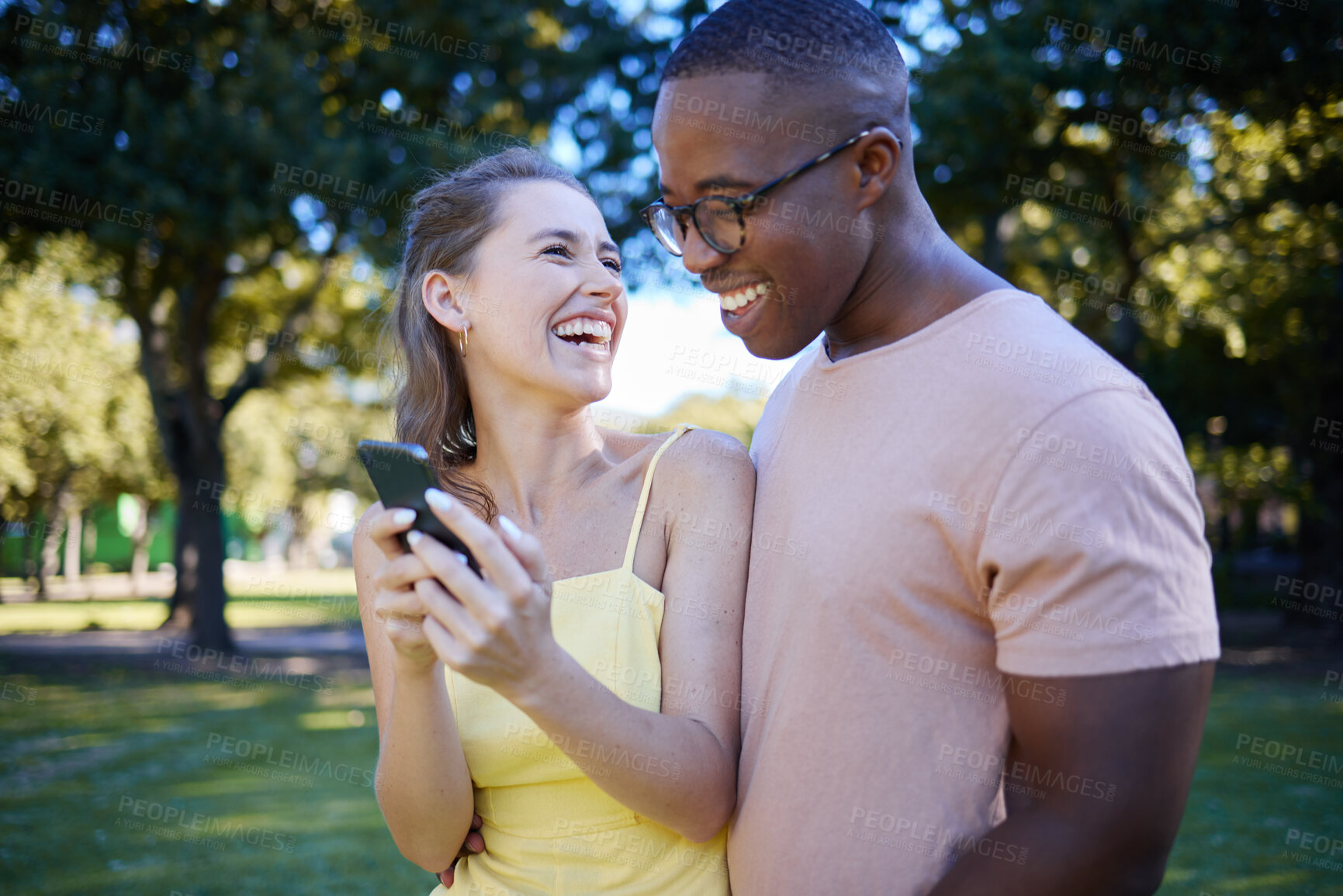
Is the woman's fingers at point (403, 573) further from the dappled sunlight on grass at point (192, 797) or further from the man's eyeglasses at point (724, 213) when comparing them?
the dappled sunlight on grass at point (192, 797)

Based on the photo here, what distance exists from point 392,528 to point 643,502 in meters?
0.88

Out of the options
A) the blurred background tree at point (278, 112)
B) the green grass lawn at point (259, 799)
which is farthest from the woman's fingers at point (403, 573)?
the blurred background tree at point (278, 112)

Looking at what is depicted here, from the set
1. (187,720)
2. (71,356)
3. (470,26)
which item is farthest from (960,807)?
(71,356)

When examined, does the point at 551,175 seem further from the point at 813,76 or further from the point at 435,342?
the point at 813,76

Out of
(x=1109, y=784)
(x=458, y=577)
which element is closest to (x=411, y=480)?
(x=458, y=577)

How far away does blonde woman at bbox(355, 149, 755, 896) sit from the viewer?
1765 mm

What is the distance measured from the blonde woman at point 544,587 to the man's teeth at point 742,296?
1.53 ft

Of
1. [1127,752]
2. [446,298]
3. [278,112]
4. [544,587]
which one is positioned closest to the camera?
[1127,752]

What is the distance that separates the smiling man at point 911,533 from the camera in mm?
1460

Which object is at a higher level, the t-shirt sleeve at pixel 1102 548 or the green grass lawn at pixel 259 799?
the t-shirt sleeve at pixel 1102 548

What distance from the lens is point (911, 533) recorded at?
1749 mm

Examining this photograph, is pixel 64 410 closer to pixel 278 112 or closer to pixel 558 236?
pixel 278 112

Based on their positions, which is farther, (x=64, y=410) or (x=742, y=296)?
(x=64, y=410)

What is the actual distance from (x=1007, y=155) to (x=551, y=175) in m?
11.1
